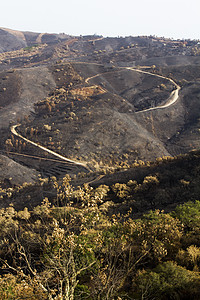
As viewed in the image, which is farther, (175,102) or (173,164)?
(175,102)

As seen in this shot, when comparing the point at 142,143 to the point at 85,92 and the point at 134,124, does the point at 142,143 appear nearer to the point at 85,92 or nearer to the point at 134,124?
the point at 134,124

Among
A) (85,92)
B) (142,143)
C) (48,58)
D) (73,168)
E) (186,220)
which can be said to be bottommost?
(73,168)

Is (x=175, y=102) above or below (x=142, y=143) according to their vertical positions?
above

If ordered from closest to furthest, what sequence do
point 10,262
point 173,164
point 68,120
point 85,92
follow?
point 10,262 → point 173,164 → point 68,120 → point 85,92

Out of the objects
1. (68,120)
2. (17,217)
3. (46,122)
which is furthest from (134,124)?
(17,217)

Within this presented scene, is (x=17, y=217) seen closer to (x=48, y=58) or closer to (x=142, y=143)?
(x=142, y=143)

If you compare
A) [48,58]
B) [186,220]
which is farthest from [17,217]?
[48,58]

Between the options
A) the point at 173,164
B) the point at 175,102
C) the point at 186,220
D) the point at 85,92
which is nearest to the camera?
the point at 186,220

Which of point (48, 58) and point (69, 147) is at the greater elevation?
point (48, 58)

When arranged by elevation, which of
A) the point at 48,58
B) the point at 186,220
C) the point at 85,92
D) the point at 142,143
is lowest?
the point at 142,143
